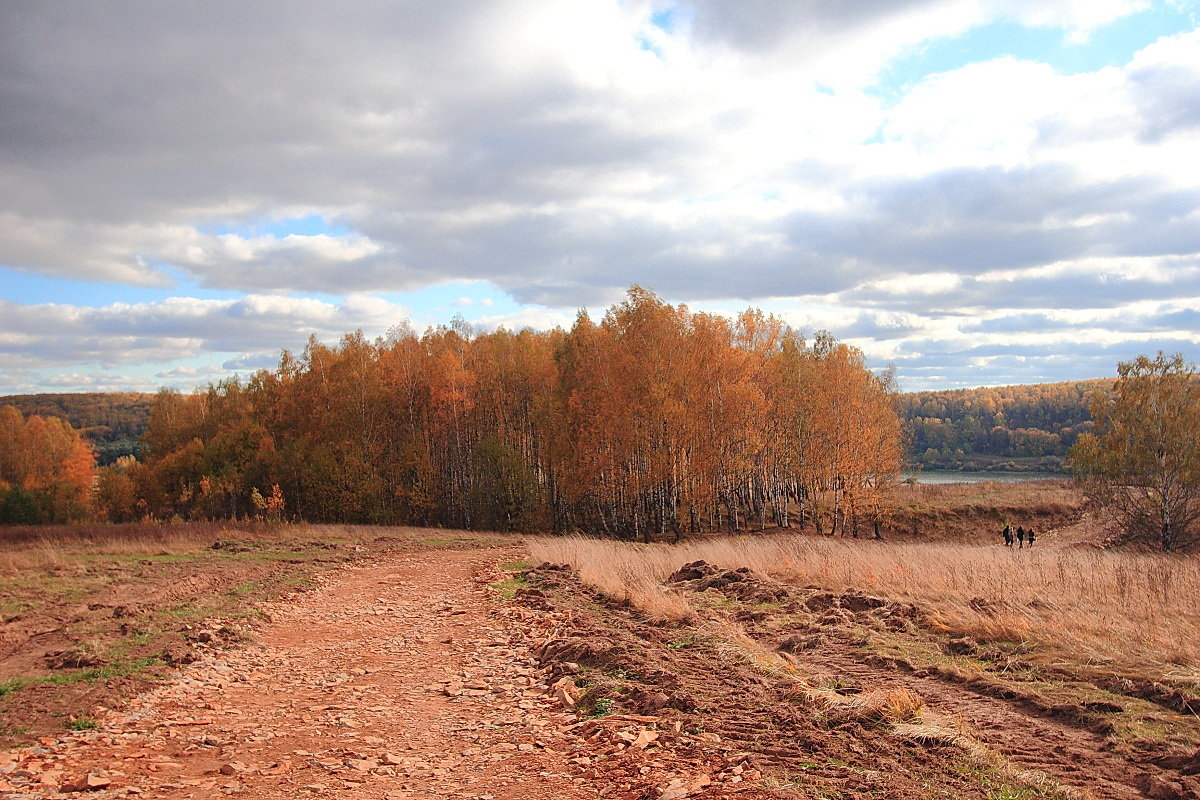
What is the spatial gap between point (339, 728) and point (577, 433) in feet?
104

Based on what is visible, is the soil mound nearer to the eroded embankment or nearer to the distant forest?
the eroded embankment

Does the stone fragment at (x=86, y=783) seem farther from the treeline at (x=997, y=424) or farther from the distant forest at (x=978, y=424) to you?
the treeline at (x=997, y=424)

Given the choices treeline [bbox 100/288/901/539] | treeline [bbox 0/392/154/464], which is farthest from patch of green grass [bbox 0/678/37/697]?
treeline [bbox 0/392/154/464]

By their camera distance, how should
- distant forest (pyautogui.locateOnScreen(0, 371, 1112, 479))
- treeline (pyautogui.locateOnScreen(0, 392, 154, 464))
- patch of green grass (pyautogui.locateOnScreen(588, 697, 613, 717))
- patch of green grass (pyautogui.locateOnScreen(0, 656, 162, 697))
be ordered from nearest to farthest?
patch of green grass (pyautogui.locateOnScreen(588, 697, 613, 717)), patch of green grass (pyautogui.locateOnScreen(0, 656, 162, 697)), distant forest (pyautogui.locateOnScreen(0, 371, 1112, 479)), treeline (pyautogui.locateOnScreen(0, 392, 154, 464))

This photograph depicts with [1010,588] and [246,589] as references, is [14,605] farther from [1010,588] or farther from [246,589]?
[1010,588]

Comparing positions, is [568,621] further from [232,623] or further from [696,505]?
[696,505]

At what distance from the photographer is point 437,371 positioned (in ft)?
146

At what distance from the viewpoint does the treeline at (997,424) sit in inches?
4318

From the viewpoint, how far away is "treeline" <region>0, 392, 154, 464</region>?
457 feet

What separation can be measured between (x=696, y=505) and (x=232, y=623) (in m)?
26.0

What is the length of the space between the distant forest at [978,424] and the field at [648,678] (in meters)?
87.3

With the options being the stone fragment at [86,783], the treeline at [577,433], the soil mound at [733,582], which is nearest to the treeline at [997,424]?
the treeline at [577,433]

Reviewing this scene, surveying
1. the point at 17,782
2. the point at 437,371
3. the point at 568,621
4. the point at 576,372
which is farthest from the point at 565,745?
the point at 437,371

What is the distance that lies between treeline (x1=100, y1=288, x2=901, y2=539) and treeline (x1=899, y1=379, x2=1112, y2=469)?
70865 mm
